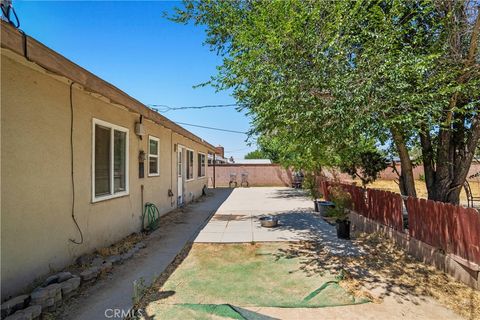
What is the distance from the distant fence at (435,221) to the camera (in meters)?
3.86

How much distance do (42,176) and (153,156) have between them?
14.0 ft

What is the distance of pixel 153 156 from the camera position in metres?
7.79

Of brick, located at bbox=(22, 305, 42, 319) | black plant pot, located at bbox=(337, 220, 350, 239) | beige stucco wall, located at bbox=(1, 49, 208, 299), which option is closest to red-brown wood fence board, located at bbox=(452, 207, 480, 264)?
black plant pot, located at bbox=(337, 220, 350, 239)

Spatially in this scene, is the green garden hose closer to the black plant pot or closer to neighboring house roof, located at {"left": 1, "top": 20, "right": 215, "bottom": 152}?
neighboring house roof, located at {"left": 1, "top": 20, "right": 215, "bottom": 152}

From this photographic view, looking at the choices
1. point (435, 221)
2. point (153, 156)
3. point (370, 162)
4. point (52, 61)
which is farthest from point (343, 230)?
point (52, 61)

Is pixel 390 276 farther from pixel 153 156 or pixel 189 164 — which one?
pixel 189 164

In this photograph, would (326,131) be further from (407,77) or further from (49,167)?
(49,167)

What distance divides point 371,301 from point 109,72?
448 inches

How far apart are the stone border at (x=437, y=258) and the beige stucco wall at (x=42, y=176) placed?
5.38 meters

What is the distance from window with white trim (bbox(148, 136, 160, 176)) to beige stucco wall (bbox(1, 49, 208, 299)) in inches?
88.5

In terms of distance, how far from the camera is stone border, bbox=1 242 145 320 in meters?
2.65

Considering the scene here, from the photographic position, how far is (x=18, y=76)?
125 inches

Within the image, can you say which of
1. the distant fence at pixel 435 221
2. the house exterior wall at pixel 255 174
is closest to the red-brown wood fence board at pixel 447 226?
the distant fence at pixel 435 221

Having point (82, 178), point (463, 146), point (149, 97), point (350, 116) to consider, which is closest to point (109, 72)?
point (149, 97)
